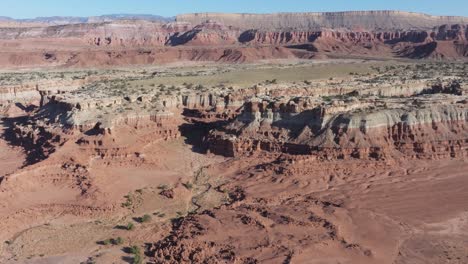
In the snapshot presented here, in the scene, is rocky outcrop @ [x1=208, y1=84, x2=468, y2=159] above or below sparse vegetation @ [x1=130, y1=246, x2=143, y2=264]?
above

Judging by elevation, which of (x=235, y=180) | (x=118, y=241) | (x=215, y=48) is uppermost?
(x=215, y=48)

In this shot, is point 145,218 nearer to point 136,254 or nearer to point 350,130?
point 136,254

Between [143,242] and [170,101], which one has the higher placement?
[170,101]

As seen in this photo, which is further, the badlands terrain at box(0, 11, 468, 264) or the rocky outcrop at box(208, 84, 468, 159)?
the rocky outcrop at box(208, 84, 468, 159)

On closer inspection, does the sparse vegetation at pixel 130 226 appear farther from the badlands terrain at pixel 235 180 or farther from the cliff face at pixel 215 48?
the cliff face at pixel 215 48

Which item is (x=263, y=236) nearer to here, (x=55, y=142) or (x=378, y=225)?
(x=378, y=225)

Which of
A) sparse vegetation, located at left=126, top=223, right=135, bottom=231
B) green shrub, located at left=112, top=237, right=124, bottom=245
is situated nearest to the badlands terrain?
green shrub, located at left=112, top=237, right=124, bottom=245

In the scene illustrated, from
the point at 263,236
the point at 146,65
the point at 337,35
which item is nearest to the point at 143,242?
the point at 263,236

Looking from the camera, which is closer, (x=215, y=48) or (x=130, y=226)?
(x=130, y=226)

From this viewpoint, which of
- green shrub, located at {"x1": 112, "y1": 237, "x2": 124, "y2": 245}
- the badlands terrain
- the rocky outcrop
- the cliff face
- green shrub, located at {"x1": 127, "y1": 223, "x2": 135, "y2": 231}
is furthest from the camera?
the cliff face

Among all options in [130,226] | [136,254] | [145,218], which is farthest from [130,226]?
[136,254]

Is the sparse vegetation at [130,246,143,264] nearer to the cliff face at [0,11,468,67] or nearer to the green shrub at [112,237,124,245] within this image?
the green shrub at [112,237,124,245]
